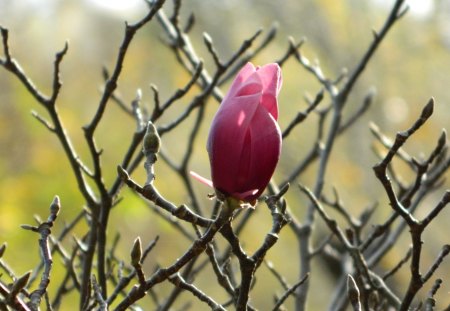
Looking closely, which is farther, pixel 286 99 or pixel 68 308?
pixel 286 99

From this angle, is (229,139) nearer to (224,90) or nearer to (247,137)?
(247,137)

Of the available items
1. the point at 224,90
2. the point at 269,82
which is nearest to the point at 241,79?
the point at 269,82

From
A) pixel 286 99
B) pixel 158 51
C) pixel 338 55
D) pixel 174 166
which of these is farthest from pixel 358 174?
pixel 174 166

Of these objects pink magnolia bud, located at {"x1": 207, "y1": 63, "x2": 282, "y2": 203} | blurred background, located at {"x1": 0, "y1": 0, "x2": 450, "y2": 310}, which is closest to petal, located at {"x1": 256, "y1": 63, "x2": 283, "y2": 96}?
pink magnolia bud, located at {"x1": 207, "y1": 63, "x2": 282, "y2": 203}

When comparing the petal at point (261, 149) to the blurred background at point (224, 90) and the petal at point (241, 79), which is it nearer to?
the petal at point (241, 79)

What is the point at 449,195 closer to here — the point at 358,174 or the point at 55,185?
the point at 55,185

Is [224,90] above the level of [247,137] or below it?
above

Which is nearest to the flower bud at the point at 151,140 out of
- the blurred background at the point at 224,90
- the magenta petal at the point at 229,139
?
the magenta petal at the point at 229,139
